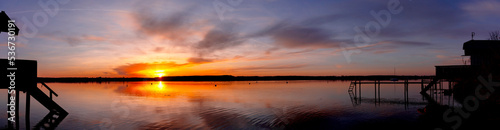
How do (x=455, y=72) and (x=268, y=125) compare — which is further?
(x=455, y=72)

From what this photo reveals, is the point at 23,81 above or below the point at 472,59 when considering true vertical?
below

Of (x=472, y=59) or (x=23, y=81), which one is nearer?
(x=23, y=81)

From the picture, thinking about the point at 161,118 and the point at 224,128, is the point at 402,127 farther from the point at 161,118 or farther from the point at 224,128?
the point at 161,118

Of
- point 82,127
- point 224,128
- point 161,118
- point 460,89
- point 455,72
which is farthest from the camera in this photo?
point 460,89

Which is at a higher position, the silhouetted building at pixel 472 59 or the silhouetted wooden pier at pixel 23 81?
Answer: the silhouetted building at pixel 472 59

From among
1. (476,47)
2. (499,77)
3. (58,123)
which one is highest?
(476,47)

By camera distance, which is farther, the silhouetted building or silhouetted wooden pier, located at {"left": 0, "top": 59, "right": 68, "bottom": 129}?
the silhouetted building

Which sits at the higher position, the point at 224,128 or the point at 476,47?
the point at 476,47

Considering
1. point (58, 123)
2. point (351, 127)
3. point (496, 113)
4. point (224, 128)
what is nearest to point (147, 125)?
point (224, 128)

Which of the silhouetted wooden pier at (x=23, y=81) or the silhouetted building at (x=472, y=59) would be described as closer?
the silhouetted wooden pier at (x=23, y=81)

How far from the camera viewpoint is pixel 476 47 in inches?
1665

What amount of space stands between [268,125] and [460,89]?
131 feet

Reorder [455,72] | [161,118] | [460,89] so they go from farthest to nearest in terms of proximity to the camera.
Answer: [460,89] < [455,72] < [161,118]

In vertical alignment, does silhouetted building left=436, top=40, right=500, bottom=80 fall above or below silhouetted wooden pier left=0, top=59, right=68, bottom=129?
above
